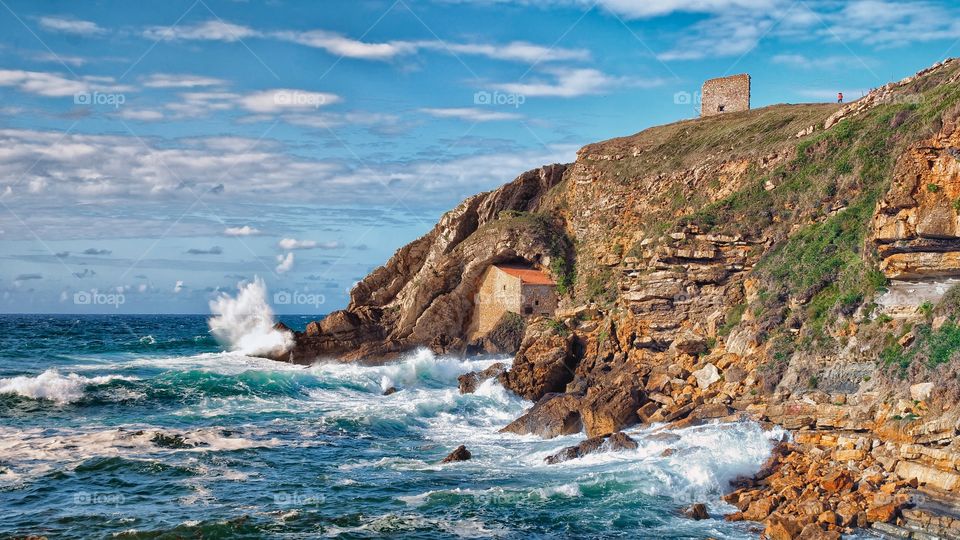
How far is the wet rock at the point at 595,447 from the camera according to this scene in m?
24.0

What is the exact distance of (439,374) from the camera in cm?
4066

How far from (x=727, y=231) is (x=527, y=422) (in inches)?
401

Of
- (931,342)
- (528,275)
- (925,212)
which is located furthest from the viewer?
(528,275)

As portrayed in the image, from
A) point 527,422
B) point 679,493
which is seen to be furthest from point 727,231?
point 679,493

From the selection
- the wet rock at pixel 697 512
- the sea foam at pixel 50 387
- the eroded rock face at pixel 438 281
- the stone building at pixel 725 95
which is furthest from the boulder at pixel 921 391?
the sea foam at pixel 50 387

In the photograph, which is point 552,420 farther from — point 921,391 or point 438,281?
Answer: point 438,281

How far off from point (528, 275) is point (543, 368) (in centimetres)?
1066

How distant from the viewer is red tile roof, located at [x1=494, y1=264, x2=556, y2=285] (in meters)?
41.9

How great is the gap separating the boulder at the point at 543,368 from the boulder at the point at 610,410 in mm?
5042

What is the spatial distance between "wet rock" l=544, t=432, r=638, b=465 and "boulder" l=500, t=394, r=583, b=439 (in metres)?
3.14

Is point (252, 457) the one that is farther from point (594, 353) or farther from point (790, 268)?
point (790, 268)

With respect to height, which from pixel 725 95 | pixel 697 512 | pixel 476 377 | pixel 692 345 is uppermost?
pixel 725 95

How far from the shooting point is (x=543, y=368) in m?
32.8

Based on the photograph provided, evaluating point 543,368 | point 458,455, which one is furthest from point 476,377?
point 458,455
